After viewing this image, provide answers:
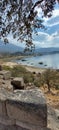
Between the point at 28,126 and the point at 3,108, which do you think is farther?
the point at 3,108

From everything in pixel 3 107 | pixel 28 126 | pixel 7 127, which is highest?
pixel 3 107

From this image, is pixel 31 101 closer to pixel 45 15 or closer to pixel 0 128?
pixel 0 128

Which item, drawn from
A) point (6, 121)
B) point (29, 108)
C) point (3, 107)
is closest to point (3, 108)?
point (3, 107)

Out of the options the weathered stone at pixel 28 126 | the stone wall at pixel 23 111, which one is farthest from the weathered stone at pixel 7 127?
the weathered stone at pixel 28 126

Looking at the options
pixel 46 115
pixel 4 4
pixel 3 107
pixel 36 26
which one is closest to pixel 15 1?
pixel 4 4

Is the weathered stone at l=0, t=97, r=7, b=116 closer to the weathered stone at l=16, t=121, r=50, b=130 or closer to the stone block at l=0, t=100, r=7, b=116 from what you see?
the stone block at l=0, t=100, r=7, b=116

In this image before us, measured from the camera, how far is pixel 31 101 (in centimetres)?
362

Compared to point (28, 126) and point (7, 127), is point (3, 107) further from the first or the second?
point (28, 126)

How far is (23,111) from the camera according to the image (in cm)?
361

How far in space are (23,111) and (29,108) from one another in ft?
0.40

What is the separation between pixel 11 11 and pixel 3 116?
625cm

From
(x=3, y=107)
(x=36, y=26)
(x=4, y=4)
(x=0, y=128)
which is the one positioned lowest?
(x=0, y=128)

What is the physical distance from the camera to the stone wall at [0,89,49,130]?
343 cm

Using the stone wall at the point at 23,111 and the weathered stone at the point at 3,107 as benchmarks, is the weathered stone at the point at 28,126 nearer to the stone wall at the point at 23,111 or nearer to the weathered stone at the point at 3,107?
the stone wall at the point at 23,111
